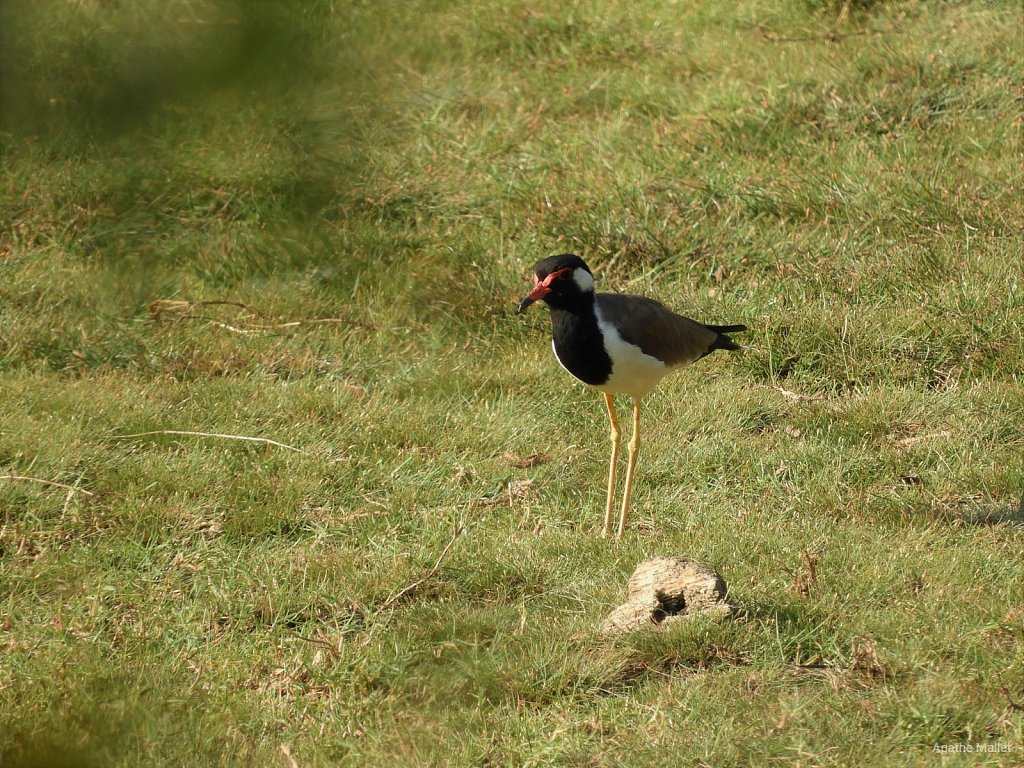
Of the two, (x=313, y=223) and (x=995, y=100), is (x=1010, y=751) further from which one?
(x=995, y=100)

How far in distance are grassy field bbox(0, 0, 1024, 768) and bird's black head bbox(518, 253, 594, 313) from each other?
28cm

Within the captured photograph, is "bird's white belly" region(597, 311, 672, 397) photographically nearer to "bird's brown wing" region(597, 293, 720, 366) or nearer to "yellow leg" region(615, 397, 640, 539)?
"bird's brown wing" region(597, 293, 720, 366)

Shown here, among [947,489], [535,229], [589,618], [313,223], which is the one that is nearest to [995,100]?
[535,229]

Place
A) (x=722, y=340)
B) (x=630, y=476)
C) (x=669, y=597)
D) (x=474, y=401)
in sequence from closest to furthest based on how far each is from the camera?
(x=669, y=597) < (x=630, y=476) < (x=722, y=340) < (x=474, y=401)

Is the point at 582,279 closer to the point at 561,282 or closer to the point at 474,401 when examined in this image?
the point at 561,282

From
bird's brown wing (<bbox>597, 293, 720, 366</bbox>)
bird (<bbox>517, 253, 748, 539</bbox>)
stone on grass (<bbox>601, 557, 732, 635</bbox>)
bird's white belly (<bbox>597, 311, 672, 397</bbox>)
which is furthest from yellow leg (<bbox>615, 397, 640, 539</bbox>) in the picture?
stone on grass (<bbox>601, 557, 732, 635</bbox>)

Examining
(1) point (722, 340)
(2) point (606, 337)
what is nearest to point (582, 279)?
(2) point (606, 337)

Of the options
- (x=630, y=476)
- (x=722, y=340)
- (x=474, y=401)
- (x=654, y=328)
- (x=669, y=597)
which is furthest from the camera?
(x=474, y=401)

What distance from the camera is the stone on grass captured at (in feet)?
13.5

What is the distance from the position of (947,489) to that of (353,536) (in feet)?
8.49

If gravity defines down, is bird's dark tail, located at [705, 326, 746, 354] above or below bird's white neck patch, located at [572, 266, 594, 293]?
below

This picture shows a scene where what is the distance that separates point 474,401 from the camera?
20.5 ft

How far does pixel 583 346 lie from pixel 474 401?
1293 millimetres

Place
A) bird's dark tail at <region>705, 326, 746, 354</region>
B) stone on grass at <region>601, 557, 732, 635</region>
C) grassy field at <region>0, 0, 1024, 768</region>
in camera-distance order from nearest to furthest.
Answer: grassy field at <region>0, 0, 1024, 768</region> < stone on grass at <region>601, 557, 732, 635</region> < bird's dark tail at <region>705, 326, 746, 354</region>
